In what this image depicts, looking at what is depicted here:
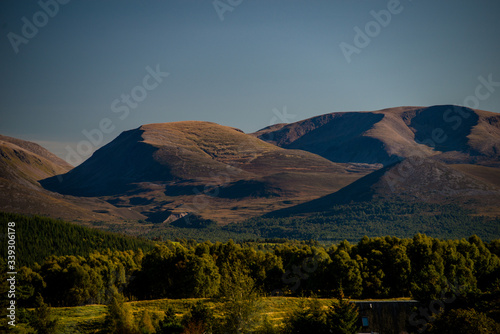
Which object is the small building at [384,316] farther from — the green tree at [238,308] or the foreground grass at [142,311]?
the green tree at [238,308]

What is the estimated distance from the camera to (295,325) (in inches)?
2037

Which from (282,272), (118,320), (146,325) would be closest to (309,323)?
(146,325)

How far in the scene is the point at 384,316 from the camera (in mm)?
64062

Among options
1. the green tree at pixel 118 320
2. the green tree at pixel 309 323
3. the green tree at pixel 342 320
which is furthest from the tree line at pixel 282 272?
the green tree at pixel 342 320

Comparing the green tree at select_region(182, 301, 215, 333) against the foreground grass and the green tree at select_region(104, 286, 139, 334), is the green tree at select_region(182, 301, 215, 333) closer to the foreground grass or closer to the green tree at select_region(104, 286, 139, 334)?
the foreground grass

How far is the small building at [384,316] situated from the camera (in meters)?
62.7

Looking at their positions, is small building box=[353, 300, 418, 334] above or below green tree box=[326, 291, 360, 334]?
below

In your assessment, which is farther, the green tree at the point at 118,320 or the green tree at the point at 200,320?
the green tree at the point at 118,320

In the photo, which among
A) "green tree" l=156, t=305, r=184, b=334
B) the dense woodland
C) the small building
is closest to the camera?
"green tree" l=156, t=305, r=184, b=334

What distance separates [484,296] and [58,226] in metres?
156

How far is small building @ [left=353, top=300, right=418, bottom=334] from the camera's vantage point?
62.7 metres

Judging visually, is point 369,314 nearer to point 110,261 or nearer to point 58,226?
point 110,261

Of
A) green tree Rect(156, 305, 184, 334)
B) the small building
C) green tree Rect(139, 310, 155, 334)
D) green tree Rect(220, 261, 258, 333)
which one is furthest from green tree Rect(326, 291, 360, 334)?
green tree Rect(139, 310, 155, 334)

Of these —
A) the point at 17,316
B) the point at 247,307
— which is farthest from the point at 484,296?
the point at 17,316
